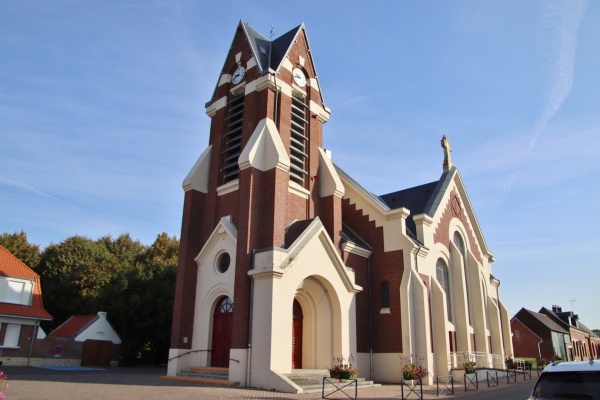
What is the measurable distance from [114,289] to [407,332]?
23.7 m

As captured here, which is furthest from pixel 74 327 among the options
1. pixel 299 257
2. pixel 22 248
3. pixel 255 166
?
pixel 299 257

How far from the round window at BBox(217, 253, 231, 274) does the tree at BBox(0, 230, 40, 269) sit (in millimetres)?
31151

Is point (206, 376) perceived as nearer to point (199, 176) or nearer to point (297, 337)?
point (297, 337)

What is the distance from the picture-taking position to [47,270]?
4291 cm

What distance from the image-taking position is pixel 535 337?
55156mm

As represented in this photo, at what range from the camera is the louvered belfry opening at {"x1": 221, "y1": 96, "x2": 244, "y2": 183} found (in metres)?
22.5

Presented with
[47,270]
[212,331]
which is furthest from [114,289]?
[212,331]

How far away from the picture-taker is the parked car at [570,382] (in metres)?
6.25

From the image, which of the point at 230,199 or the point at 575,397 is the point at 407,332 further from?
the point at 575,397

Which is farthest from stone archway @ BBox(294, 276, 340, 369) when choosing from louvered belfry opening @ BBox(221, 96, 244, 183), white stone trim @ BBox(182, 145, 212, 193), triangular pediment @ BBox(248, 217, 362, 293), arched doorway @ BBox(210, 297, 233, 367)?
white stone trim @ BBox(182, 145, 212, 193)

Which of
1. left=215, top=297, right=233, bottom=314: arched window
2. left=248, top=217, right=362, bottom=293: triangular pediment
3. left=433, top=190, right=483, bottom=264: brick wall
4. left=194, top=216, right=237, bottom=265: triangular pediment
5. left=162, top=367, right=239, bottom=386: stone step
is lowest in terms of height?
left=162, top=367, right=239, bottom=386: stone step

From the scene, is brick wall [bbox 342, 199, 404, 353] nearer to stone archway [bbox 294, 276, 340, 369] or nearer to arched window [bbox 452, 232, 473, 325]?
stone archway [bbox 294, 276, 340, 369]

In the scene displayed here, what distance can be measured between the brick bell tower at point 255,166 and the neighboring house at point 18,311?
14888 millimetres

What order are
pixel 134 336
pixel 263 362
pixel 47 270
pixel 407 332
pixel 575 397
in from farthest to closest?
pixel 47 270
pixel 134 336
pixel 407 332
pixel 263 362
pixel 575 397
